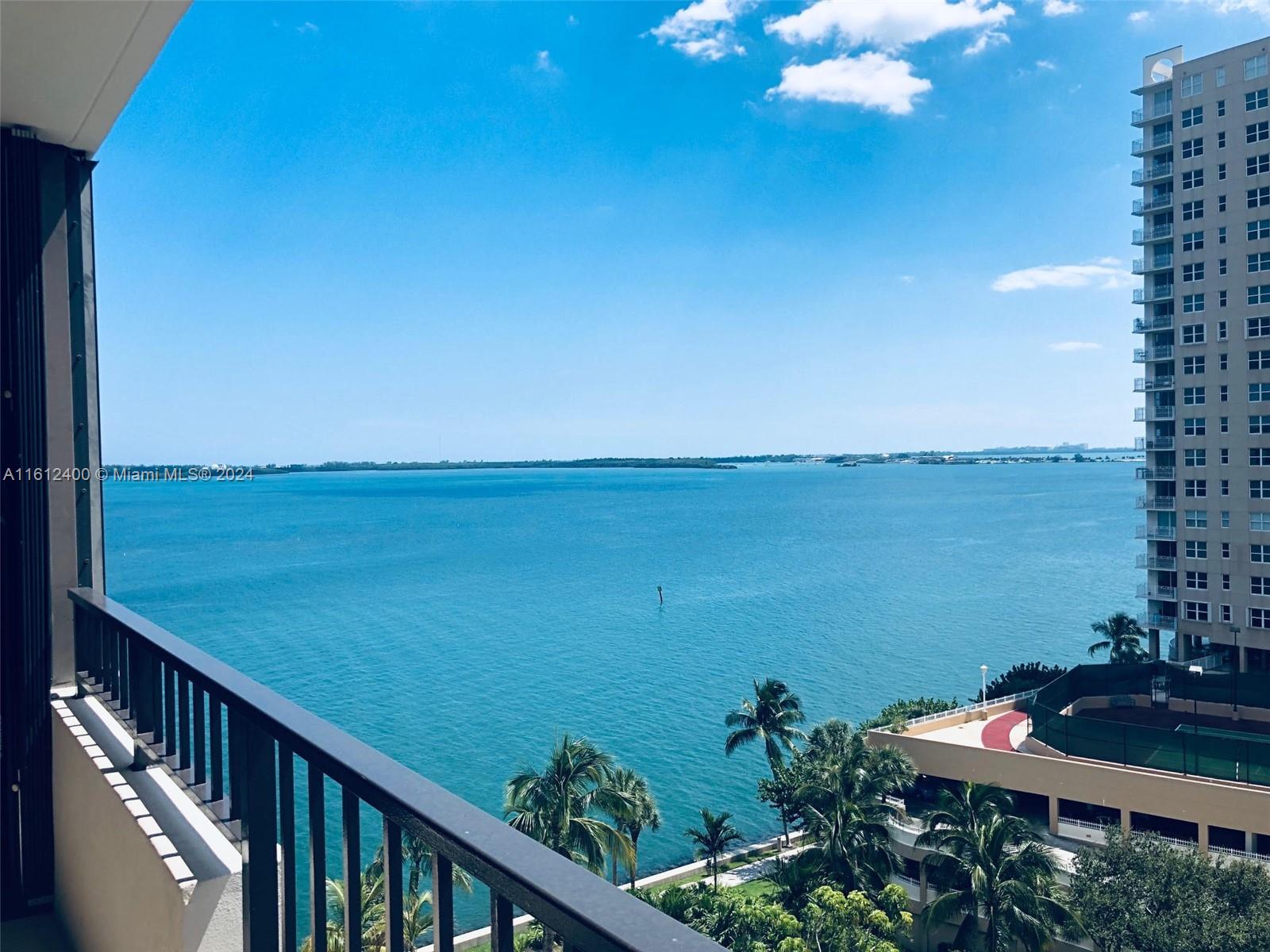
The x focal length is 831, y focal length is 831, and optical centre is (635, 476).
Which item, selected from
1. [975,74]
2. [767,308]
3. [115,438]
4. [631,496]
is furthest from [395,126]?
[631,496]

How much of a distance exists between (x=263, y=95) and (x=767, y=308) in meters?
74.9

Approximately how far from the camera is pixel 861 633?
144 feet

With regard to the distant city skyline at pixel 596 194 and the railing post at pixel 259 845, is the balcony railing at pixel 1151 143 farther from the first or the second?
the railing post at pixel 259 845

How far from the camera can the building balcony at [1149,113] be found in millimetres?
31641

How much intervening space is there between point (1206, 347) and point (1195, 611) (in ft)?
31.8

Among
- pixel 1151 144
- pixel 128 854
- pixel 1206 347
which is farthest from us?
pixel 1151 144

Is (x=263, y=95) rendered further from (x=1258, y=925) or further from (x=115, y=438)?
(x=1258, y=925)

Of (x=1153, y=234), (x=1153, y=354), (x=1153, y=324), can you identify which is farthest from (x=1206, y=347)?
(x=1153, y=234)

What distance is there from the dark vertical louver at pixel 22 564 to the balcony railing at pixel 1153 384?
119 ft

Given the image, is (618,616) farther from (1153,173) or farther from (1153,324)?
(1153,173)

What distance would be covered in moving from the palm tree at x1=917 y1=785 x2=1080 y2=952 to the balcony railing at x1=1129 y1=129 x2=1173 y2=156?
28167 millimetres

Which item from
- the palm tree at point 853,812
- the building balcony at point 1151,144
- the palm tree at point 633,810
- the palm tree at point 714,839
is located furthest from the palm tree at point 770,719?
the building balcony at point 1151,144

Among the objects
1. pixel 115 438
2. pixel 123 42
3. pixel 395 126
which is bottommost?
pixel 115 438

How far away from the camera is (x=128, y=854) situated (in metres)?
1.96
